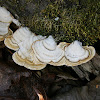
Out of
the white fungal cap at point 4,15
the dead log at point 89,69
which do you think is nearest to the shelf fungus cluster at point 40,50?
the white fungal cap at point 4,15

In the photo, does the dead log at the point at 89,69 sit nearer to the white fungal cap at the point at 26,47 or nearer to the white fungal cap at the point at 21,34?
the white fungal cap at the point at 26,47

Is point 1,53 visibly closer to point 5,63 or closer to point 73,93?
point 5,63

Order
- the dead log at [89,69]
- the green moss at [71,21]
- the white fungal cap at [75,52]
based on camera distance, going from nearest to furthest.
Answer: the white fungal cap at [75,52], the green moss at [71,21], the dead log at [89,69]

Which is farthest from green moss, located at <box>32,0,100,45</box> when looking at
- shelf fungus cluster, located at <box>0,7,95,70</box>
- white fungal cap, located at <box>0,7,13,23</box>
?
white fungal cap, located at <box>0,7,13,23</box>

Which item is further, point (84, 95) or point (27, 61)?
point (84, 95)

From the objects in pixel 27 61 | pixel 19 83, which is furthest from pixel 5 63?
pixel 27 61

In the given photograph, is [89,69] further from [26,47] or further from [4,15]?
[4,15]

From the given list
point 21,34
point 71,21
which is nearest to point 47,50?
point 21,34
